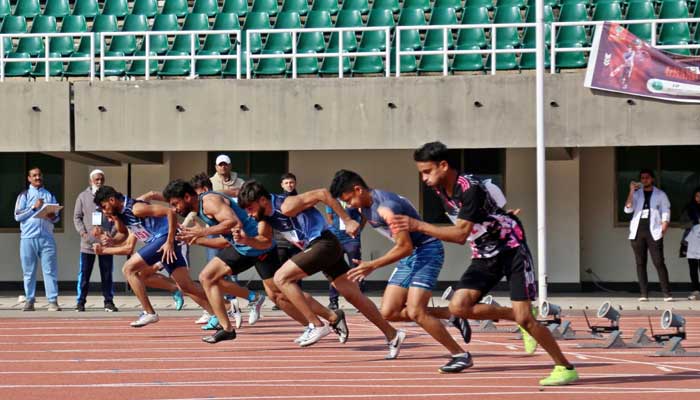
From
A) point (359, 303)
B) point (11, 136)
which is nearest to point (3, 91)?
point (11, 136)

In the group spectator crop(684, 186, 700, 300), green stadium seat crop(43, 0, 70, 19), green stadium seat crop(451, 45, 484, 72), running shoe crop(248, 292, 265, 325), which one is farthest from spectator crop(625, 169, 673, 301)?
green stadium seat crop(43, 0, 70, 19)

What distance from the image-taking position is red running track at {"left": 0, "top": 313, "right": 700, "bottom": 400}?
29.7 feet

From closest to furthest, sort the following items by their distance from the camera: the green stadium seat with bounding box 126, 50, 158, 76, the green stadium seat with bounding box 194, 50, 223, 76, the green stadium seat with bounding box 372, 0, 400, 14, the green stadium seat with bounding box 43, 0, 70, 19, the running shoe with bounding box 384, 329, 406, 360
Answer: the running shoe with bounding box 384, 329, 406, 360 < the green stadium seat with bounding box 194, 50, 223, 76 < the green stadium seat with bounding box 126, 50, 158, 76 < the green stadium seat with bounding box 372, 0, 400, 14 < the green stadium seat with bounding box 43, 0, 70, 19

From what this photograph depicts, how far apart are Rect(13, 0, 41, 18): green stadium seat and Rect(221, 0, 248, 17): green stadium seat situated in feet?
11.6

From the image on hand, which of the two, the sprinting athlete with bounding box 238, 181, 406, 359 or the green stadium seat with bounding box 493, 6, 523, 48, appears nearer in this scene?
the sprinting athlete with bounding box 238, 181, 406, 359

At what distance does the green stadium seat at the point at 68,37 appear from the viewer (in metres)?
22.4

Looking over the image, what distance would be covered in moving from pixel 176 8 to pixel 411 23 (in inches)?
181

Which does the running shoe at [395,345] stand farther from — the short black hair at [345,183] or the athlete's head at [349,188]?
the short black hair at [345,183]

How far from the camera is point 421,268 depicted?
10.6 metres

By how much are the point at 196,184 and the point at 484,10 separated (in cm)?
933

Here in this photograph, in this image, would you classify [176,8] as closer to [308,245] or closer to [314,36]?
[314,36]

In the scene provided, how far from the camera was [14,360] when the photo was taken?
11672 millimetres

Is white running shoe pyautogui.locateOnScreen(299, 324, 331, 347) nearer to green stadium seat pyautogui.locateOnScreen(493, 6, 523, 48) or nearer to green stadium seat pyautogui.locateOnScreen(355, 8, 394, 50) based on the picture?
green stadium seat pyautogui.locateOnScreen(493, 6, 523, 48)

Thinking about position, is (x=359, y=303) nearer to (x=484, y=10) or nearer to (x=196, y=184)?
(x=196, y=184)
